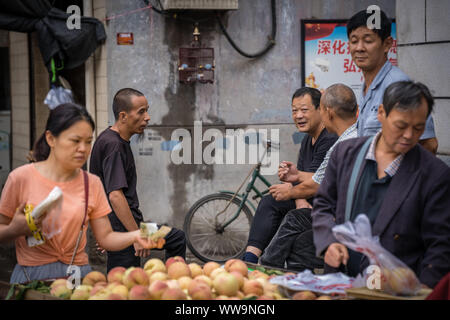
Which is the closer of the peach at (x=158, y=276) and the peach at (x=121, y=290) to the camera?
the peach at (x=121, y=290)

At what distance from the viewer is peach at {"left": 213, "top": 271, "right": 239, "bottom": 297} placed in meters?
2.96

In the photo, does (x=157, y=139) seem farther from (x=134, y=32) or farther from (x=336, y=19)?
(x=336, y=19)

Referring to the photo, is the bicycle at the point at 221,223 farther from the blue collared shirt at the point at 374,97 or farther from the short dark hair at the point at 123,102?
the blue collared shirt at the point at 374,97

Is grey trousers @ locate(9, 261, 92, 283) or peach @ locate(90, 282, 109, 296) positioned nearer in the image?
peach @ locate(90, 282, 109, 296)

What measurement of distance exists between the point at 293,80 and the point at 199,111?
1464 millimetres

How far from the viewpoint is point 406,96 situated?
2943 millimetres

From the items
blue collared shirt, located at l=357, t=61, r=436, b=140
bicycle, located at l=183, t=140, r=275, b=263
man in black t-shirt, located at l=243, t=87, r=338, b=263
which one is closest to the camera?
blue collared shirt, located at l=357, t=61, r=436, b=140

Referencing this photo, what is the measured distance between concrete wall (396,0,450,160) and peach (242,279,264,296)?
9.57 ft

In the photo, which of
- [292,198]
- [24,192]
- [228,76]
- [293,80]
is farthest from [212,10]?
[24,192]

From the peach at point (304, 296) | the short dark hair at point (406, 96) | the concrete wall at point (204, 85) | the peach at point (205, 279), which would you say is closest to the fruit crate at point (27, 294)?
the peach at point (205, 279)

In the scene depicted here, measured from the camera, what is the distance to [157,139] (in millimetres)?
8086

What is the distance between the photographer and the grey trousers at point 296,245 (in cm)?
455

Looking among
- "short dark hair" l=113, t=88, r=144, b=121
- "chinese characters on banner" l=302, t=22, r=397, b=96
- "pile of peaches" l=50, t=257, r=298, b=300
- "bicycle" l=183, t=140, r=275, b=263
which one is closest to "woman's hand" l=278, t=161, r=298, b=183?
"short dark hair" l=113, t=88, r=144, b=121

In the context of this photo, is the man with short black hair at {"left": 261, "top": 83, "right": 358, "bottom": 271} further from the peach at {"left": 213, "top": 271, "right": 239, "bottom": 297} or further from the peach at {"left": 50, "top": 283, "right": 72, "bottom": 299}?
the peach at {"left": 50, "top": 283, "right": 72, "bottom": 299}
